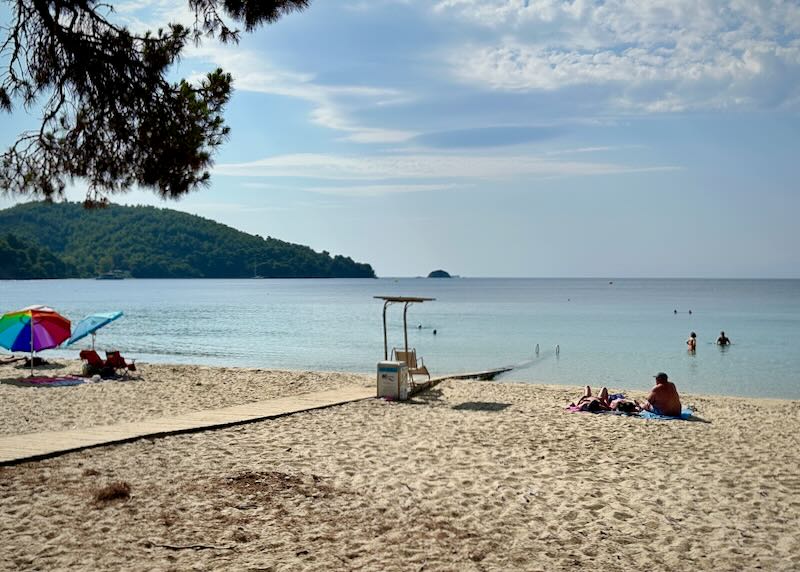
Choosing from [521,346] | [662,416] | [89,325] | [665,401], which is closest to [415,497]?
[662,416]

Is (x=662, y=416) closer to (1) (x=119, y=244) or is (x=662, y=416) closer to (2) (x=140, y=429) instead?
(2) (x=140, y=429)

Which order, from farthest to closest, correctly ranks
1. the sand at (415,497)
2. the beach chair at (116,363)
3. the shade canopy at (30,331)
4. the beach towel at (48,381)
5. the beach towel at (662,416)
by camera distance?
the beach chair at (116,363) → the shade canopy at (30,331) → the beach towel at (48,381) → the beach towel at (662,416) → the sand at (415,497)

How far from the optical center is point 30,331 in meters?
16.0

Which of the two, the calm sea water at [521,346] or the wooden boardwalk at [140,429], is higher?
the wooden boardwalk at [140,429]

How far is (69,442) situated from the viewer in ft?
27.4

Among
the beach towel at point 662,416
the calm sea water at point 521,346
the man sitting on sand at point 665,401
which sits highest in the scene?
the man sitting on sand at point 665,401

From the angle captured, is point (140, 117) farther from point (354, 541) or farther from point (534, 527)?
point (534, 527)

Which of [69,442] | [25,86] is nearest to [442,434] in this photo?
[69,442]

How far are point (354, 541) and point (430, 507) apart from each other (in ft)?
3.58

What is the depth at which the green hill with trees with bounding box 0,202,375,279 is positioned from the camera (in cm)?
13788

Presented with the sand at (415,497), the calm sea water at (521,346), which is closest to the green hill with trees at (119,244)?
the calm sea water at (521,346)

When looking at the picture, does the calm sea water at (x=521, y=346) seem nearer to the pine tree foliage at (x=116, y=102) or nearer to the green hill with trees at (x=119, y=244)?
the pine tree foliage at (x=116, y=102)

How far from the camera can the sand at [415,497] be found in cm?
516

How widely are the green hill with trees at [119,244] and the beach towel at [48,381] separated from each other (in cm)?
13118
